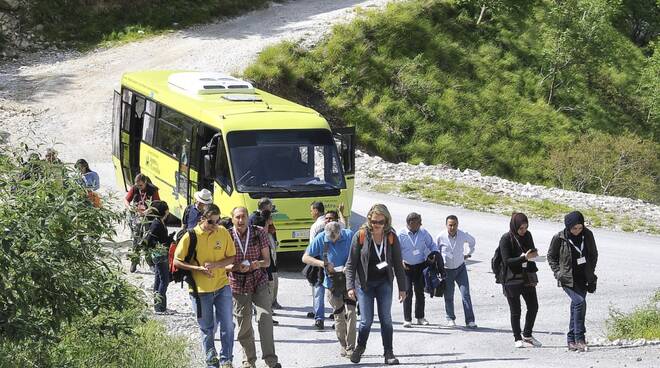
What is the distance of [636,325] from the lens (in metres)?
14.0

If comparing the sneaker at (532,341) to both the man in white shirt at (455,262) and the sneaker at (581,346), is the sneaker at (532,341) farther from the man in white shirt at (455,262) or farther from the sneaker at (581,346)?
the man in white shirt at (455,262)

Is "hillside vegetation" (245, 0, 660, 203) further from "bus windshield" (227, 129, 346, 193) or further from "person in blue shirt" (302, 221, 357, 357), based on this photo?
"person in blue shirt" (302, 221, 357, 357)

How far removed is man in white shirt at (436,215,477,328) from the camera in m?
14.4

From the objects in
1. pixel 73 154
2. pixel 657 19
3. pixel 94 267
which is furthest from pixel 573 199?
pixel 657 19

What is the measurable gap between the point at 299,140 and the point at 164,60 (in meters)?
17.8

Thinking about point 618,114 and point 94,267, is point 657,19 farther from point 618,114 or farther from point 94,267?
point 94,267

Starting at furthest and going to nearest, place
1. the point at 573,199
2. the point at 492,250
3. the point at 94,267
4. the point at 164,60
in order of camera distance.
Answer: the point at 164,60 < the point at 573,199 < the point at 492,250 < the point at 94,267

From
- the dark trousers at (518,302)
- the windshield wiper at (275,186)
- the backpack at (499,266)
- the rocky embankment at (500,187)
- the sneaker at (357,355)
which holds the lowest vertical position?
the rocky embankment at (500,187)

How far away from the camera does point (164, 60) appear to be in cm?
3488

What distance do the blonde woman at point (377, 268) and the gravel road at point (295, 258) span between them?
0.55 m

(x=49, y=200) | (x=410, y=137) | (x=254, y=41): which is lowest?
(x=410, y=137)

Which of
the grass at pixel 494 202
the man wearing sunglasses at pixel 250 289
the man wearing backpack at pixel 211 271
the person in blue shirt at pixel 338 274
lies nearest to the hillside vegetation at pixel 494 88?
the grass at pixel 494 202

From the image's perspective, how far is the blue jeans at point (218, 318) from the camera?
37.2 feet

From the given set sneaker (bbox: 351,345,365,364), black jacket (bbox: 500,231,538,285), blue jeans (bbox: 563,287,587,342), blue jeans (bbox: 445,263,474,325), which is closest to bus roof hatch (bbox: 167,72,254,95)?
blue jeans (bbox: 445,263,474,325)
